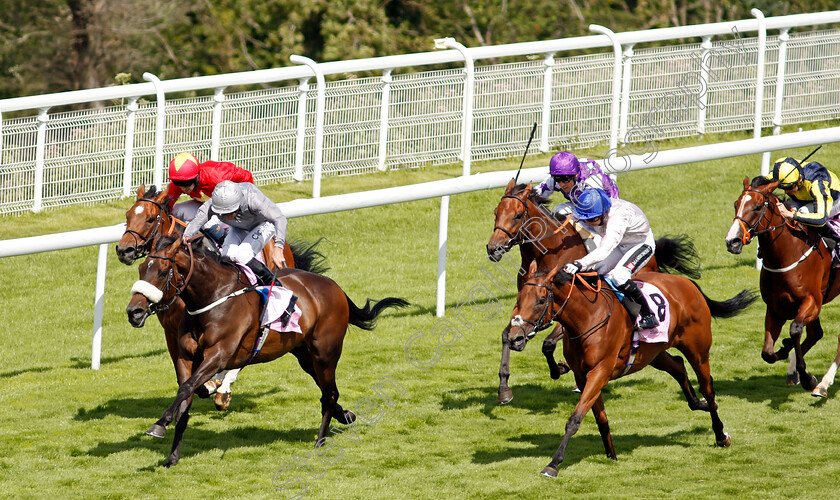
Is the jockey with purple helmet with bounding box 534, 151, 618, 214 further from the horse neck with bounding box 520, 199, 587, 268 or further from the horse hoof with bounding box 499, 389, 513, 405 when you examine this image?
the horse hoof with bounding box 499, 389, 513, 405

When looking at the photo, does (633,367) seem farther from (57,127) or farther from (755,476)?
(57,127)

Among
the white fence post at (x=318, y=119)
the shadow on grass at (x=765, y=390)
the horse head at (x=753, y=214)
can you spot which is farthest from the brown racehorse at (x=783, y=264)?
the white fence post at (x=318, y=119)

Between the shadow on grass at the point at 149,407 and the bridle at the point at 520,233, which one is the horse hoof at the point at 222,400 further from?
the bridle at the point at 520,233

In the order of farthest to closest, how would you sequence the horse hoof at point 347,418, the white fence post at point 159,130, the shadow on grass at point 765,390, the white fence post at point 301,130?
the white fence post at point 301,130, the white fence post at point 159,130, the shadow on grass at point 765,390, the horse hoof at point 347,418

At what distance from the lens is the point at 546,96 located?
10406 millimetres

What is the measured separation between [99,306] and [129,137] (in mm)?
1458

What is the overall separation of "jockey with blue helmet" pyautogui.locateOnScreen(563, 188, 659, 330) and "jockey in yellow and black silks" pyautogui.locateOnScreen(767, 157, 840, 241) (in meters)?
1.15

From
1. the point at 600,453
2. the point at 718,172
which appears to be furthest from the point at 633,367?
the point at 718,172

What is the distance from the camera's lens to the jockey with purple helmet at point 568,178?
24.0ft

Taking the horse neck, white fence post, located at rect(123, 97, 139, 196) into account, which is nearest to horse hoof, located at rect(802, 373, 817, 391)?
the horse neck

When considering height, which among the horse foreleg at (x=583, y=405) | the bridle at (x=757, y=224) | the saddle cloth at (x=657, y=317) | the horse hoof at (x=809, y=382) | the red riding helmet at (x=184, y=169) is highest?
the red riding helmet at (x=184, y=169)

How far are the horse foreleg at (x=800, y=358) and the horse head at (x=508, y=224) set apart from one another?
1.87m

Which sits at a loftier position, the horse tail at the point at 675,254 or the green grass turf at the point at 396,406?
the horse tail at the point at 675,254

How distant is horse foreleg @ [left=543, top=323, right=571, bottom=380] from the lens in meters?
7.65
